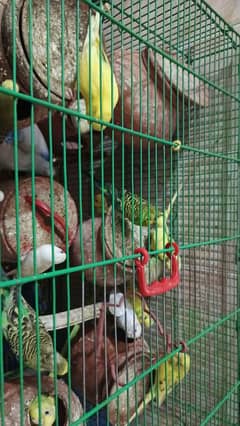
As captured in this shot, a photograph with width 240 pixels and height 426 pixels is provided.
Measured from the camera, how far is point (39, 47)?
0.47 m

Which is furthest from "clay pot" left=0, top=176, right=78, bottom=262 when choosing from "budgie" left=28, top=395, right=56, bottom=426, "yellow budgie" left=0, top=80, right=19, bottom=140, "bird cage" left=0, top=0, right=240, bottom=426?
"budgie" left=28, top=395, right=56, bottom=426

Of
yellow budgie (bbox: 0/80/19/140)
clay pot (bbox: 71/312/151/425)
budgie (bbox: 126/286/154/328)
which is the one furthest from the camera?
budgie (bbox: 126/286/154/328)

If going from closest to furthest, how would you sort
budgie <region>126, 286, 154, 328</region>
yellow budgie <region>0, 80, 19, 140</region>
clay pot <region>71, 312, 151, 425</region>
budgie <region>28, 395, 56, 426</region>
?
yellow budgie <region>0, 80, 19, 140</region>, budgie <region>28, 395, 56, 426</region>, clay pot <region>71, 312, 151, 425</region>, budgie <region>126, 286, 154, 328</region>

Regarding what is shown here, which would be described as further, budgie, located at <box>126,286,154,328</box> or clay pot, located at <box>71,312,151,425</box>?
budgie, located at <box>126,286,154,328</box>

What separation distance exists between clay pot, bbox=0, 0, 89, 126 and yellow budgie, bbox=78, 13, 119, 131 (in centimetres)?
3

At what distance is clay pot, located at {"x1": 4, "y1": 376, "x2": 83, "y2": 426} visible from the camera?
47 cm

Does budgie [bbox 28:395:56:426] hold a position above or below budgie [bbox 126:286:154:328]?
below

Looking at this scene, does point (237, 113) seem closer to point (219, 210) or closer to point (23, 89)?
point (219, 210)

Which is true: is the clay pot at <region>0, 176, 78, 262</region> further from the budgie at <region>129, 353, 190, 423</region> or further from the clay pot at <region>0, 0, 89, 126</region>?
the budgie at <region>129, 353, 190, 423</region>

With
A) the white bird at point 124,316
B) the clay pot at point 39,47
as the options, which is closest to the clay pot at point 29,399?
the white bird at point 124,316

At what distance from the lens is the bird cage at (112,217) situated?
17.7 inches

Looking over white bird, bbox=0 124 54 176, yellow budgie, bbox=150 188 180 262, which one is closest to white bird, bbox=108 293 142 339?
yellow budgie, bbox=150 188 180 262

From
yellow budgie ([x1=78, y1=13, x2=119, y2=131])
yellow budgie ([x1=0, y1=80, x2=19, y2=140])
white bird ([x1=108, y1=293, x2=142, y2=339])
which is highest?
yellow budgie ([x1=78, y1=13, x2=119, y2=131])

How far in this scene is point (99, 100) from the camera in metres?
0.48
